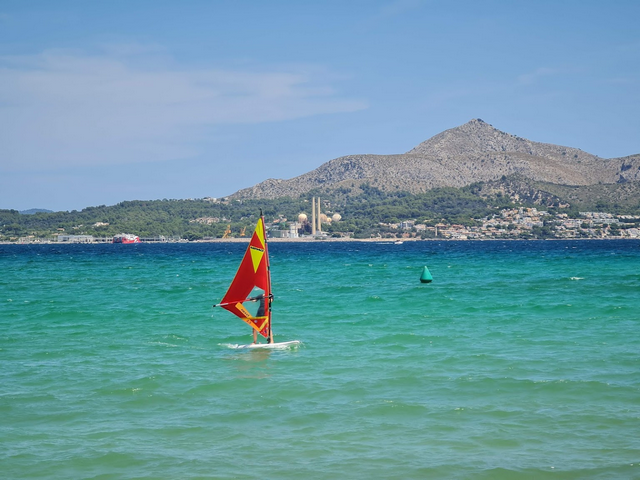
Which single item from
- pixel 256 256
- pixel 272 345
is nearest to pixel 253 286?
pixel 256 256

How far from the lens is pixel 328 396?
15.2 m

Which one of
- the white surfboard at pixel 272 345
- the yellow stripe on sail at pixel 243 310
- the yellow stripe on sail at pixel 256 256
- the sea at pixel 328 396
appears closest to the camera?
the sea at pixel 328 396

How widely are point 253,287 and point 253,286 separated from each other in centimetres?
3

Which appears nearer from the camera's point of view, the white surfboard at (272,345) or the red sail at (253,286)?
the red sail at (253,286)

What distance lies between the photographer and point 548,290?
4038 centimetres

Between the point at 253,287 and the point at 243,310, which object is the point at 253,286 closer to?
the point at 253,287

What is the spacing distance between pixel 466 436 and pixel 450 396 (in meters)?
2.78

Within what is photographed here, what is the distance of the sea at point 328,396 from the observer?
37.0 ft

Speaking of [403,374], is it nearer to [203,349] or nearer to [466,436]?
[466,436]

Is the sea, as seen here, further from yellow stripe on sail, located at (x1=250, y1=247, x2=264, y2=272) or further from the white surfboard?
yellow stripe on sail, located at (x1=250, y1=247, x2=264, y2=272)

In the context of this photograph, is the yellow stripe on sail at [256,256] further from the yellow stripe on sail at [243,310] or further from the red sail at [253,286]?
the yellow stripe on sail at [243,310]

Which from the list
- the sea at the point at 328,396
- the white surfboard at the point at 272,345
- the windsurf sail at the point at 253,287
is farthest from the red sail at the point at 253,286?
the sea at the point at 328,396

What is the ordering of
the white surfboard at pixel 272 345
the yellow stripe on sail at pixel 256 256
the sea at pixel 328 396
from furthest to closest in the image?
the white surfboard at pixel 272 345 → the yellow stripe on sail at pixel 256 256 → the sea at pixel 328 396

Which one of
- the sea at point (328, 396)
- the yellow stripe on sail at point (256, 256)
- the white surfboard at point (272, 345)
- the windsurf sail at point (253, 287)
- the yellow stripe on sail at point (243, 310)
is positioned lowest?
the sea at point (328, 396)
